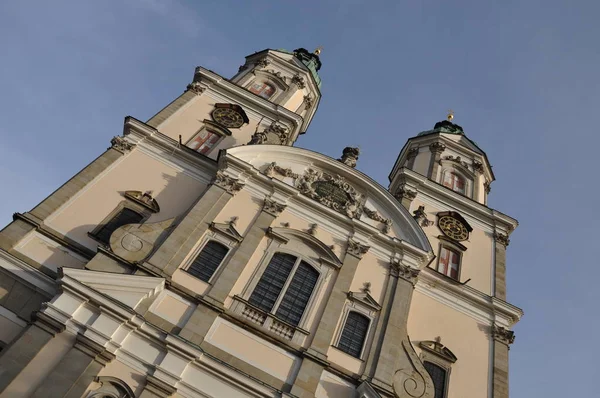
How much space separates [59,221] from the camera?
16328 millimetres

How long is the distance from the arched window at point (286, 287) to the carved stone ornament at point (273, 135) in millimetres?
6341

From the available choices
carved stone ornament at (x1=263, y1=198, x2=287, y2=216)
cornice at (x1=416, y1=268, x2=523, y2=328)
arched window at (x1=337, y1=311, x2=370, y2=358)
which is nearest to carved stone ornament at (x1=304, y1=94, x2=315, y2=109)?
carved stone ornament at (x1=263, y1=198, x2=287, y2=216)

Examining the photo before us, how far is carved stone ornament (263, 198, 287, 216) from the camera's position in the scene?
18484 millimetres

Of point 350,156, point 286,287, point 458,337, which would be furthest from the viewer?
point 350,156

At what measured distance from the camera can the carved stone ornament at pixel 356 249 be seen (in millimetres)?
18344

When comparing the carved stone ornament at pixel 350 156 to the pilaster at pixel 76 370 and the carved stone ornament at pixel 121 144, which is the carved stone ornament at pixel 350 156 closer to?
the carved stone ornament at pixel 121 144

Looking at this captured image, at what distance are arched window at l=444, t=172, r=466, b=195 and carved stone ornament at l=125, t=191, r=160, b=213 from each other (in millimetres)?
15906

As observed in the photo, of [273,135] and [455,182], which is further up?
[455,182]

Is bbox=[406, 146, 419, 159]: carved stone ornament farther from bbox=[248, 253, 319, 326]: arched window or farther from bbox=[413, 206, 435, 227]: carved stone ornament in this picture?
bbox=[248, 253, 319, 326]: arched window

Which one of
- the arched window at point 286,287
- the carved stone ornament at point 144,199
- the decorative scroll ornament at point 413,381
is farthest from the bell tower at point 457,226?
the carved stone ornament at point 144,199

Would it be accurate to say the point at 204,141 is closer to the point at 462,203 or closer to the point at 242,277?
the point at 242,277

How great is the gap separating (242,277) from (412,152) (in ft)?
55.2

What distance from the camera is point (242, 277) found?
16.2 m

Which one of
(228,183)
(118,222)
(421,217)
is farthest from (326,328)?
(421,217)
